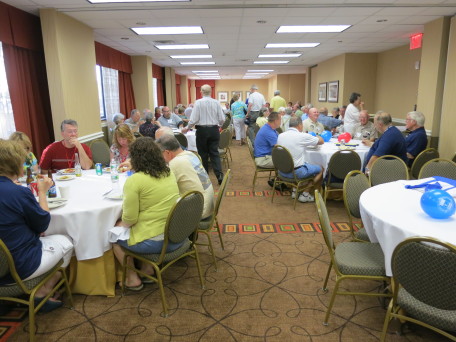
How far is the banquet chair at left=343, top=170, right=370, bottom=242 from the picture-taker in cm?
254

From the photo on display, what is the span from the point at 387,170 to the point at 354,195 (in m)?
0.99

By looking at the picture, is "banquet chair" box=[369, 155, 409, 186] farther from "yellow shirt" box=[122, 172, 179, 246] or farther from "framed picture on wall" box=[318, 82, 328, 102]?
"framed picture on wall" box=[318, 82, 328, 102]

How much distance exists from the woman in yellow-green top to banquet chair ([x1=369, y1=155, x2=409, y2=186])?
83.5 inches

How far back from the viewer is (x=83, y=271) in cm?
245

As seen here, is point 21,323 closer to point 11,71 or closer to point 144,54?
point 11,71

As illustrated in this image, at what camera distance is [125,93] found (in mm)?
9070

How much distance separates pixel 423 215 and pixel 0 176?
2.44 m

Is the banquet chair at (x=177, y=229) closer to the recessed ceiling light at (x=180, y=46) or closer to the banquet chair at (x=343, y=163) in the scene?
the banquet chair at (x=343, y=163)

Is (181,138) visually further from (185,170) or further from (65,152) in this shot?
(185,170)

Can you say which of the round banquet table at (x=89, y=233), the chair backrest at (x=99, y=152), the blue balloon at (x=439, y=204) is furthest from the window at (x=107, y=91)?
the blue balloon at (x=439, y=204)

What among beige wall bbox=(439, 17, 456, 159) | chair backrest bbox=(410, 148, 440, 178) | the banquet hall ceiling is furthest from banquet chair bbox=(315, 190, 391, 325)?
beige wall bbox=(439, 17, 456, 159)

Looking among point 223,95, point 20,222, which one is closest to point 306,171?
point 20,222

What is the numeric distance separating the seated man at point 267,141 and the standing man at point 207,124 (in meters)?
0.84

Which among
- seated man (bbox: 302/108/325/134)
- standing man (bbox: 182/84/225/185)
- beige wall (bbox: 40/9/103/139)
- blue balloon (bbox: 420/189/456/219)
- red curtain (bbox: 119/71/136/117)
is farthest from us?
red curtain (bbox: 119/71/136/117)
